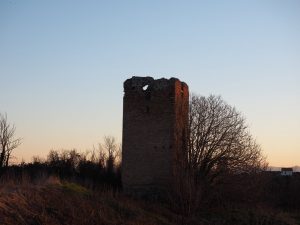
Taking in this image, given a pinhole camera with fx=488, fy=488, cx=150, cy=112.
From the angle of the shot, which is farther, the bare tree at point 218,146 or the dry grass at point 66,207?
the bare tree at point 218,146

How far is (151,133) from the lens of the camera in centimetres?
2302

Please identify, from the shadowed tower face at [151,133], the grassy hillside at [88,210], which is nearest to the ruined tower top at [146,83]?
the shadowed tower face at [151,133]

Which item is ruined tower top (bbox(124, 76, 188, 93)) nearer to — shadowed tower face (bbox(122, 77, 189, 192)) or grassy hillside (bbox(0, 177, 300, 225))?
→ shadowed tower face (bbox(122, 77, 189, 192))

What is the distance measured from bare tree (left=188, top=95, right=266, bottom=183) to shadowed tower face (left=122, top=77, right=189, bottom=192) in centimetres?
75

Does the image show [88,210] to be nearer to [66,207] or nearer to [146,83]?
[66,207]

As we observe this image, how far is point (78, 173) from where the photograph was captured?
2805 cm

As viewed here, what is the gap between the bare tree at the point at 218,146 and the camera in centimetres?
2348

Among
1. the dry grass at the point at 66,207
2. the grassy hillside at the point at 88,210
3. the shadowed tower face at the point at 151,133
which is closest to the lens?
the dry grass at the point at 66,207

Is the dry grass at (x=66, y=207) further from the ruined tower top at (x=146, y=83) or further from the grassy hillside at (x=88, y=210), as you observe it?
the ruined tower top at (x=146, y=83)

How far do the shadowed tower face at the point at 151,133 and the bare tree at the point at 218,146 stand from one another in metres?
0.75

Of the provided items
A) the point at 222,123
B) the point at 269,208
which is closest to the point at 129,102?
the point at 222,123

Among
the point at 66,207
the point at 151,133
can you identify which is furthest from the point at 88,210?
the point at 151,133

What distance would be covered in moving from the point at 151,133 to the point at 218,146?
3.42m

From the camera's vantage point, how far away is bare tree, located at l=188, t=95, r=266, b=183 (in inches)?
925
